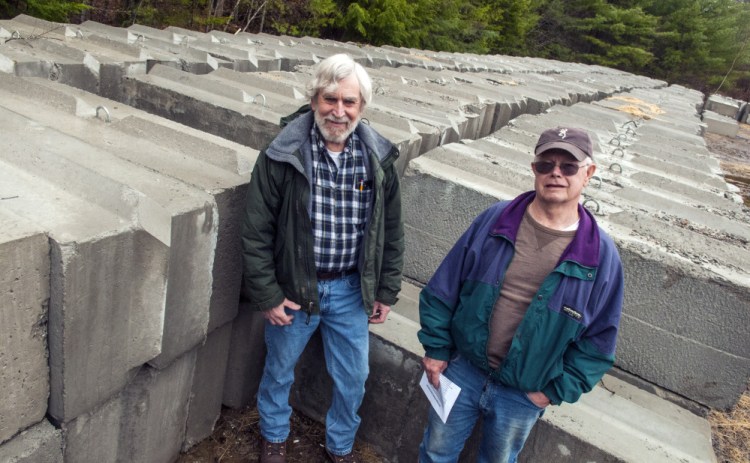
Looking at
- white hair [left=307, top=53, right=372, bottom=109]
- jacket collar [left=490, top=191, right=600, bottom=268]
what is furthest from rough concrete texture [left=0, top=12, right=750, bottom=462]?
jacket collar [left=490, top=191, right=600, bottom=268]

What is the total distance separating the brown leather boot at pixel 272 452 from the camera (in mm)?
2930

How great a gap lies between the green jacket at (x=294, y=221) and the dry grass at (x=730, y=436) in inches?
90.7

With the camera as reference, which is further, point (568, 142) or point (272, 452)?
point (272, 452)

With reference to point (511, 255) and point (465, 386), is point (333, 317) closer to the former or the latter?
point (465, 386)

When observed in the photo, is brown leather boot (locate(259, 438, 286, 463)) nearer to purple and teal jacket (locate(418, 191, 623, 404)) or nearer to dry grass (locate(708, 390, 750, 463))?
purple and teal jacket (locate(418, 191, 623, 404))

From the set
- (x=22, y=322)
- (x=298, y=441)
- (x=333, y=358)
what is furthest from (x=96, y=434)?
(x=298, y=441)

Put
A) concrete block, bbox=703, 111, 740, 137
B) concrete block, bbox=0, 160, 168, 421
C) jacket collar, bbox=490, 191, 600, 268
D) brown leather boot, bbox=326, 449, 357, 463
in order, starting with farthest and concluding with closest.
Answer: concrete block, bbox=703, 111, 740, 137 < brown leather boot, bbox=326, 449, 357, 463 < jacket collar, bbox=490, 191, 600, 268 < concrete block, bbox=0, 160, 168, 421

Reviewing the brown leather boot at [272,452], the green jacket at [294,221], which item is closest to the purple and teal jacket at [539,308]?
the green jacket at [294,221]

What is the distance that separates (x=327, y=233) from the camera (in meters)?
2.57

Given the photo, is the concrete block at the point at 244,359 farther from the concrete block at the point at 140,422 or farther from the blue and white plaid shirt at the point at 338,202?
the blue and white plaid shirt at the point at 338,202

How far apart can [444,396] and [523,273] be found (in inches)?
26.1

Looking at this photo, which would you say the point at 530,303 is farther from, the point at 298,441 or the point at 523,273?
the point at 298,441

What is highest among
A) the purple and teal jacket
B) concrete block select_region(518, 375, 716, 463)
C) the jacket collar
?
the jacket collar

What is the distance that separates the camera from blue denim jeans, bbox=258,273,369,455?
8.91 feet
